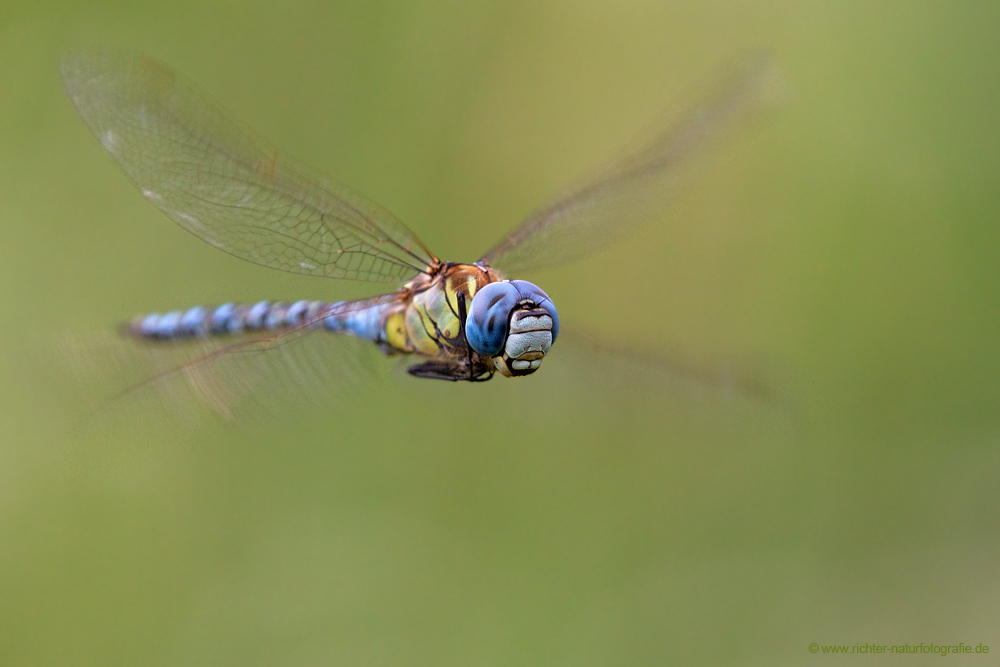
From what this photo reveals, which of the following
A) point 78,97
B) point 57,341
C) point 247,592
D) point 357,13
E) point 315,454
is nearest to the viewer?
point 78,97

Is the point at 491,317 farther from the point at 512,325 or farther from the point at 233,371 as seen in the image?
the point at 233,371

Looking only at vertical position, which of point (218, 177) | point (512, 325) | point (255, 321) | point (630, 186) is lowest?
point (512, 325)

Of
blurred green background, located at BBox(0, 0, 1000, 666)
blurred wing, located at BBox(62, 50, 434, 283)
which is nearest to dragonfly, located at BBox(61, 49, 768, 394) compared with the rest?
blurred wing, located at BBox(62, 50, 434, 283)

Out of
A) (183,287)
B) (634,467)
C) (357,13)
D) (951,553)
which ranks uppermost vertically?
(357,13)

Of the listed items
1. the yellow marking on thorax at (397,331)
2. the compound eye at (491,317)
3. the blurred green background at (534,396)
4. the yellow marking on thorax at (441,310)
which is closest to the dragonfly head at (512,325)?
the compound eye at (491,317)

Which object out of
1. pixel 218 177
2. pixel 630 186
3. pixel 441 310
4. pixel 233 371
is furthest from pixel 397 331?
pixel 630 186

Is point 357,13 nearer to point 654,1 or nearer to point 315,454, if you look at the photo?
point 654,1

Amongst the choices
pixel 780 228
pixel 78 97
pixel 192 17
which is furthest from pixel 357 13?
pixel 780 228

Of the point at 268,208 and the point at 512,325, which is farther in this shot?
the point at 268,208
